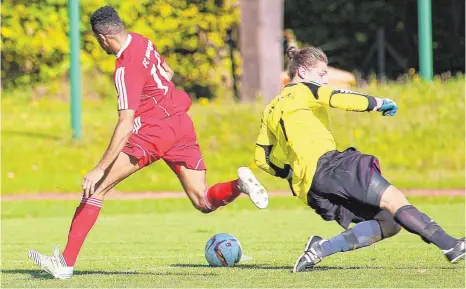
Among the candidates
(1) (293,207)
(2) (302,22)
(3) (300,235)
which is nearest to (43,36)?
(2) (302,22)

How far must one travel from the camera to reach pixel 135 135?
29.4 feet

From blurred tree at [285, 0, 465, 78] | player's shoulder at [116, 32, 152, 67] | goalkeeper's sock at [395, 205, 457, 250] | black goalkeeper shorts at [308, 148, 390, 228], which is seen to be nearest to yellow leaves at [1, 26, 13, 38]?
blurred tree at [285, 0, 465, 78]

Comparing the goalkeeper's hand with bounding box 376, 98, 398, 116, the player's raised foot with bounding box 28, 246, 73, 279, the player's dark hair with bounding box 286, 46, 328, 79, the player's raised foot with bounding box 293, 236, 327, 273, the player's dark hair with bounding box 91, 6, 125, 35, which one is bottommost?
the player's raised foot with bounding box 28, 246, 73, 279

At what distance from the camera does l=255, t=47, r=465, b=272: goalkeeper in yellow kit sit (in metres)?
7.86

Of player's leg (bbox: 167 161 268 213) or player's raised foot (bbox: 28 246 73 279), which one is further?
player's leg (bbox: 167 161 268 213)

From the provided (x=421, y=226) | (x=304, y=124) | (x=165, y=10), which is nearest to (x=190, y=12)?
(x=165, y=10)

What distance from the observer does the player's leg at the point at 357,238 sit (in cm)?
810

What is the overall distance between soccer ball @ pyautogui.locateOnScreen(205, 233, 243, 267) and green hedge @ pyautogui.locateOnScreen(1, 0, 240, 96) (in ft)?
53.8

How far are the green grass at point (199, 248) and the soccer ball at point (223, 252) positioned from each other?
0.30ft

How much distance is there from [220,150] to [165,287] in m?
13.1

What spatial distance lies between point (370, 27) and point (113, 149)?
23625 mm

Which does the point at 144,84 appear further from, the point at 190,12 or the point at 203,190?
the point at 190,12

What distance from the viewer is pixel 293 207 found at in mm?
17078

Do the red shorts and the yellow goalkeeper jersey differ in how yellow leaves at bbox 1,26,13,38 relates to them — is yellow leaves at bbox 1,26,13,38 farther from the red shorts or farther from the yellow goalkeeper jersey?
the yellow goalkeeper jersey
